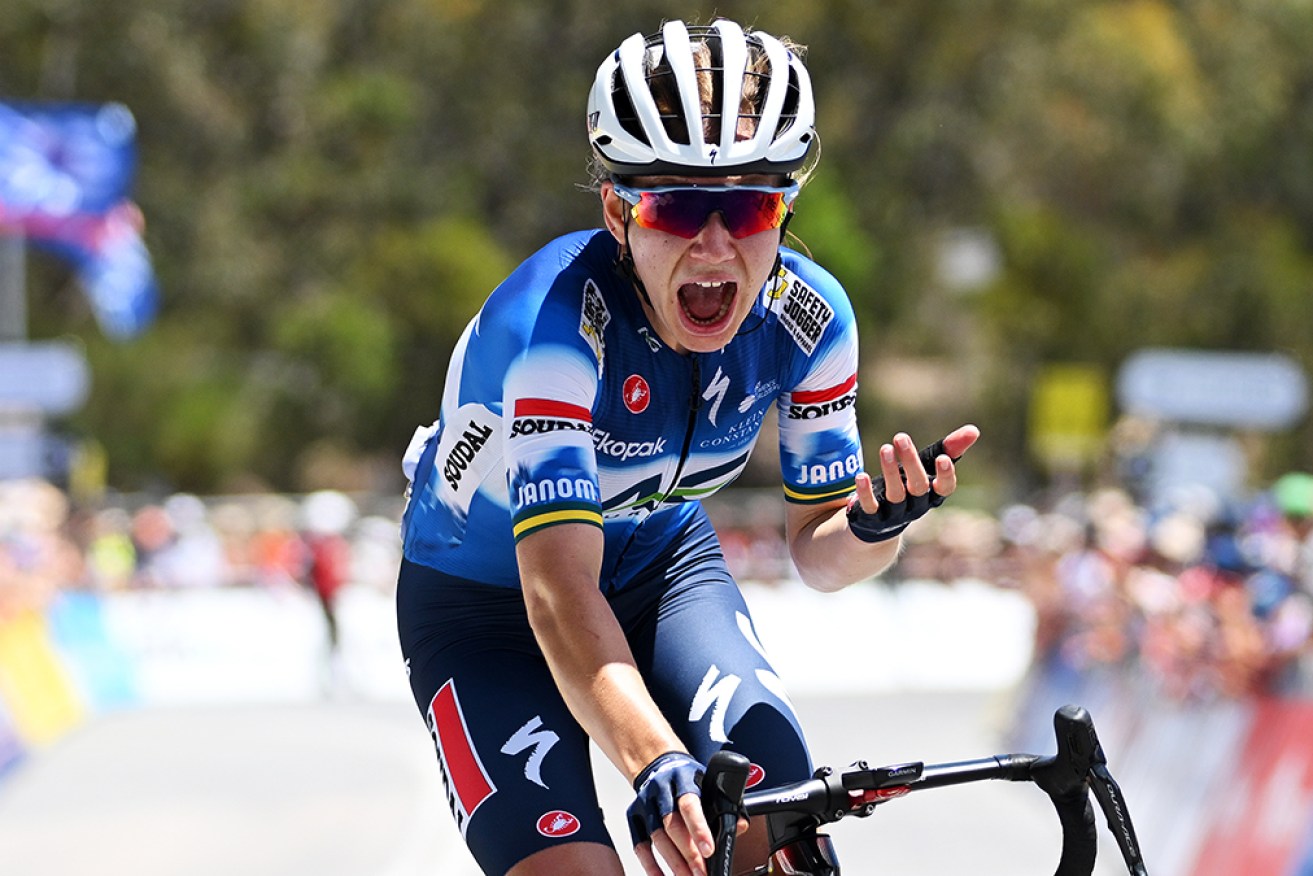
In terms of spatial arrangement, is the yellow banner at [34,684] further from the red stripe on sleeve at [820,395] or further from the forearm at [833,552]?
the red stripe on sleeve at [820,395]

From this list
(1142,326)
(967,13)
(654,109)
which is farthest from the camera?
(1142,326)

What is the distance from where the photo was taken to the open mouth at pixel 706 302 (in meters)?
3.96

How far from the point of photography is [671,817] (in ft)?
10.8

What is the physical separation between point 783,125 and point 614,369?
1.95 ft

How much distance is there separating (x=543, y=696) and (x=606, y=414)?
1.97ft

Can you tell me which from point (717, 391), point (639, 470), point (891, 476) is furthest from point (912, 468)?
point (639, 470)

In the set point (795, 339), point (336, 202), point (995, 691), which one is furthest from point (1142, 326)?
point (795, 339)

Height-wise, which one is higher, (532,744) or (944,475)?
(944,475)

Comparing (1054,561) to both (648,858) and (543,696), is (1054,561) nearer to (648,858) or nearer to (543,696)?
(543,696)

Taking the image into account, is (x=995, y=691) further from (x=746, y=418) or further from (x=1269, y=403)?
(x=746, y=418)

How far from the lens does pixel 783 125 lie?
3.96 metres

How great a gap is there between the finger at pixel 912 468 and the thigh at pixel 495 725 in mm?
847

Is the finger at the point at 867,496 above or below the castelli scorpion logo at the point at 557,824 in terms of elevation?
above

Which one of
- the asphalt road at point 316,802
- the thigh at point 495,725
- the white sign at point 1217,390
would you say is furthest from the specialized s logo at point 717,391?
the white sign at point 1217,390
